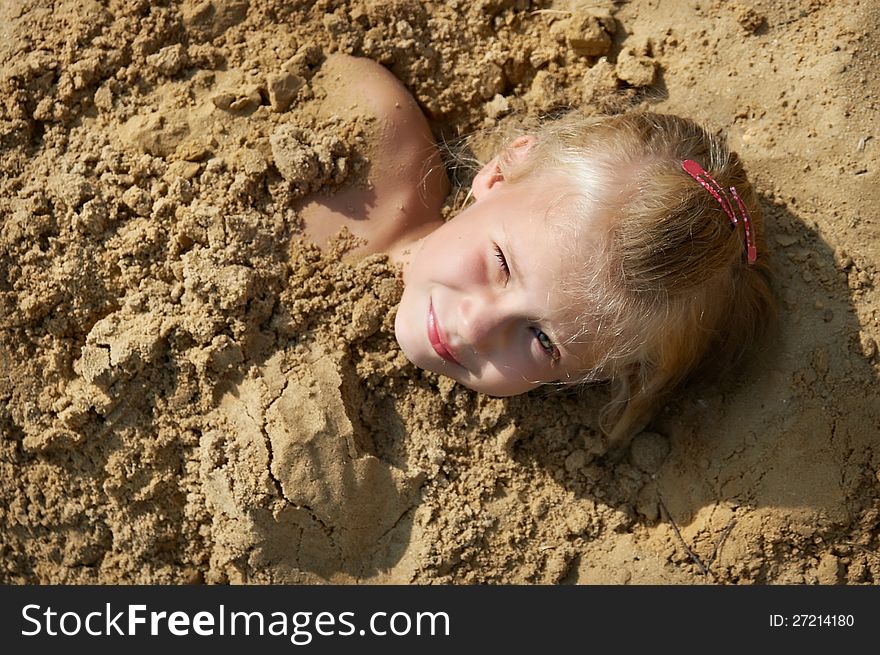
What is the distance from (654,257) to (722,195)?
0.92ft

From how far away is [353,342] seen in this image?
8.84 ft

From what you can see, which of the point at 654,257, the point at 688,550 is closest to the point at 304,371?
the point at 654,257

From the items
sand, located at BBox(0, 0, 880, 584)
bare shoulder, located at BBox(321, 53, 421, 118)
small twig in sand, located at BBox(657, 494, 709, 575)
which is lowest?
small twig in sand, located at BBox(657, 494, 709, 575)

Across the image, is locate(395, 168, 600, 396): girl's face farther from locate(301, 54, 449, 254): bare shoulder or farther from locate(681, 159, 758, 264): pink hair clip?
locate(681, 159, 758, 264): pink hair clip

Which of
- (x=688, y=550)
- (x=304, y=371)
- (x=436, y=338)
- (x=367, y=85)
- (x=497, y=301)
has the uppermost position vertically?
(x=367, y=85)

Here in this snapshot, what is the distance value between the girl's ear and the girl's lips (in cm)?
43

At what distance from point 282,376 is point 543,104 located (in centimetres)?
123

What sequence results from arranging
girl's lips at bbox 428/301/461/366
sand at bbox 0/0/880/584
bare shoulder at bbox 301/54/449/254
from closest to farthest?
girl's lips at bbox 428/301/461/366
sand at bbox 0/0/880/584
bare shoulder at bbox 301/54/449/254

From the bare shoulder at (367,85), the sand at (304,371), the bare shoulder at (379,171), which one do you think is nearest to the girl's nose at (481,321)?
the sand at (304,371)

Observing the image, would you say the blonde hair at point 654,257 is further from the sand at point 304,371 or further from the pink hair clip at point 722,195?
the sand at point 304,371

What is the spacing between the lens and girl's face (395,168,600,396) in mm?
2348

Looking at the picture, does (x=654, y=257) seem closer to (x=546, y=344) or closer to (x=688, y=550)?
(x=546, y=344)

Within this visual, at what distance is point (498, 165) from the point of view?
2715mm

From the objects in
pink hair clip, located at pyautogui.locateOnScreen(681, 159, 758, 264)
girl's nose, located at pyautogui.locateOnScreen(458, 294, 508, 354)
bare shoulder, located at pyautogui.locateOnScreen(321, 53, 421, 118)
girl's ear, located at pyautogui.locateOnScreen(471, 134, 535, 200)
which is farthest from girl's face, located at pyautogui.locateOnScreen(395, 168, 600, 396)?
bare shoulder, located at pyautogui.locateOnScreen(321, 53, 421, 118)
